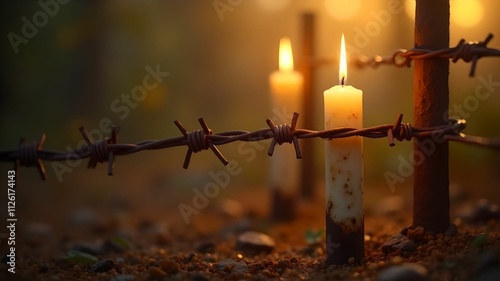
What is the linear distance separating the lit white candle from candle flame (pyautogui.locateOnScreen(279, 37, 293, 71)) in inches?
59.8

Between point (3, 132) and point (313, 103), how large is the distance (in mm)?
4779

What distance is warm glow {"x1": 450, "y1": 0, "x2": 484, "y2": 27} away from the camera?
29.6ft

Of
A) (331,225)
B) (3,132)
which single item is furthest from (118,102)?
(331,225)

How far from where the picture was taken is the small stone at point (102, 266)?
2.54 meters

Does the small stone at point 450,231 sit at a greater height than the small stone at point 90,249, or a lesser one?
greater

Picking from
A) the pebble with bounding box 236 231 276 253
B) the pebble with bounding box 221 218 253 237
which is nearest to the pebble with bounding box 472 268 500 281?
the pebble with bounding box 236 231 276 253

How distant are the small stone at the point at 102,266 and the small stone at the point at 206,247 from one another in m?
0.75

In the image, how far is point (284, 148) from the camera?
4129 mm

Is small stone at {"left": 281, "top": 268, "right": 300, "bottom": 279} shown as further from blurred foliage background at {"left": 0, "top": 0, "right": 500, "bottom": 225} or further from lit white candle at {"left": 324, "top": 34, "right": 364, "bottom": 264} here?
blurred foliage background at {"left": 0, "top": 0, "right": 500, "bottom": 225}

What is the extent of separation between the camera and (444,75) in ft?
8.30

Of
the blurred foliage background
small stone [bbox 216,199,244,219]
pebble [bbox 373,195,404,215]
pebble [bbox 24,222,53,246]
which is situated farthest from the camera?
the blurred foliage background

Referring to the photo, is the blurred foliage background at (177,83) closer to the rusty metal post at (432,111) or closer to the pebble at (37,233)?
the pebble at (37,233)

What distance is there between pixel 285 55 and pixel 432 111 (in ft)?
5.47

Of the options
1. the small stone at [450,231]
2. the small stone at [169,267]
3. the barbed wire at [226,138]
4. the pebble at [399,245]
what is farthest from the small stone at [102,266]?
the small stone at [450,231]
